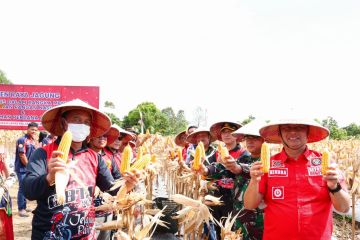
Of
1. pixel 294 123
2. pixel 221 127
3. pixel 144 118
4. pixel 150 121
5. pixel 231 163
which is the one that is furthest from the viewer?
pixel 150 121

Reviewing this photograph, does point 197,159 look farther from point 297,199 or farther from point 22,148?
point 22,148

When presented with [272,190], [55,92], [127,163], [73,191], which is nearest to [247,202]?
[272,190]

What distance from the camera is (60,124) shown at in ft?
9.25

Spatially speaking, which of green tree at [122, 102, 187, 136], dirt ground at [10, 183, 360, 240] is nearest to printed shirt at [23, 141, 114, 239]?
dirt ground at [10, 183, 360, 240]

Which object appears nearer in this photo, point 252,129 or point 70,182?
point 70,182

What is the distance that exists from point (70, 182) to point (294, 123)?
5.60 feet

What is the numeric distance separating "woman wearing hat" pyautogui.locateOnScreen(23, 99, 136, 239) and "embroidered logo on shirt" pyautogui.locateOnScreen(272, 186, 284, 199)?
1.05 meters

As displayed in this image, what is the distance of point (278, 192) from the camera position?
256 cm

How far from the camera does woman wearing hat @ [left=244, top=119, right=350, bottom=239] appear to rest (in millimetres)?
2443

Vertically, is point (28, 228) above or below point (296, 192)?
below

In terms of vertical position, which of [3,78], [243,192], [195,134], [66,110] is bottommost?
[243,192]

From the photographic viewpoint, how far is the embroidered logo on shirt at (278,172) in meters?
2.57

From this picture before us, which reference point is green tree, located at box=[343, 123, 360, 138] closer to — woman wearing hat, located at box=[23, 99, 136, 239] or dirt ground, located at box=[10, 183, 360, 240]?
dirt ground, located at box=[10, 183, 360, 240]

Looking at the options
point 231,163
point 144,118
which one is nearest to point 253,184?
point 231,163
